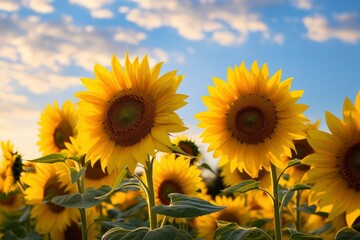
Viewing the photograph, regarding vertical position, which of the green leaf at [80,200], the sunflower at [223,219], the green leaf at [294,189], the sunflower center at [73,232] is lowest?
the sunflower center at [73,232]

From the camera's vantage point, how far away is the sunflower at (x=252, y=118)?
3.94 metres

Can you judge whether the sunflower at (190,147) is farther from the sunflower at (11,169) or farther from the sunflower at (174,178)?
the sunflower at (11,169)

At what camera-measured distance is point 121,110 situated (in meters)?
3.79

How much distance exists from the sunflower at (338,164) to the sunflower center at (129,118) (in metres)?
1.03

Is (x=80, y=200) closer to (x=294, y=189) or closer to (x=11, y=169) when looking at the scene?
(x=294, y=189)

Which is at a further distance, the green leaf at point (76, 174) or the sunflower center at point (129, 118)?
the green leaf at point (76, 174)

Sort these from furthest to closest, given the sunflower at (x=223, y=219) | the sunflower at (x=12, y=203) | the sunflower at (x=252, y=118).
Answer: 1. the sunflower at (x=12, y=203)
2. the sunflower at (x=223, y=219)
3. the sunflower at (x=252, y=118)

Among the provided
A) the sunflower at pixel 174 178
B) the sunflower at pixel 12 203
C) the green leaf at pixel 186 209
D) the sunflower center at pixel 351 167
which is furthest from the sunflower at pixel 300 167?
the sunflower at pixel 12 203

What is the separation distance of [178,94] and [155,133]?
28 cm

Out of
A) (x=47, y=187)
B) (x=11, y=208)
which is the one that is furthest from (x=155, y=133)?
(x=11, y=208)

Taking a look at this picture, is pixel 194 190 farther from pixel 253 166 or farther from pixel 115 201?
pixel 115 201

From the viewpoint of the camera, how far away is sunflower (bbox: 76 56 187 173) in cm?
347

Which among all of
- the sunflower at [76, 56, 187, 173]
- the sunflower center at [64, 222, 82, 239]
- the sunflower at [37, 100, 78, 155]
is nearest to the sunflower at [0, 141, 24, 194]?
the sunflower at [37, 100, 78, 155]

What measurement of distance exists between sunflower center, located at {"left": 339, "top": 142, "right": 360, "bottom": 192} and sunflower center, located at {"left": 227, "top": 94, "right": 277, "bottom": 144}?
65cm
